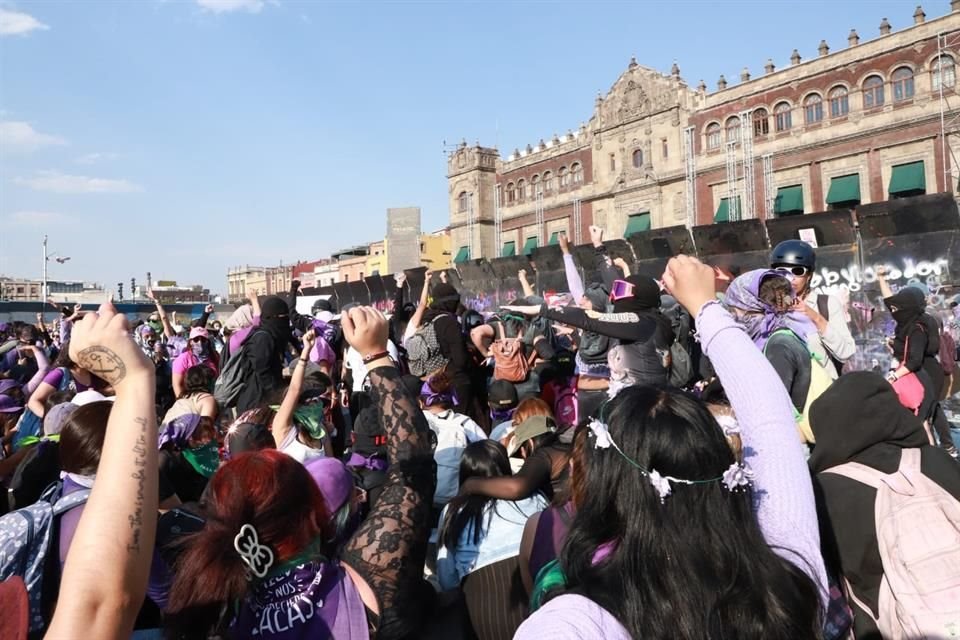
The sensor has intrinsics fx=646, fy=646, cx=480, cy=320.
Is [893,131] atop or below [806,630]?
atop

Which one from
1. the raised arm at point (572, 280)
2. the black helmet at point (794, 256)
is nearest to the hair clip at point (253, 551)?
the black helmet at point (794, 256)

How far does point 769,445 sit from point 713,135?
130 feet

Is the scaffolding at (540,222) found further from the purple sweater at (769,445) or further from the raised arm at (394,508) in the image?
the purple sweater at (769,445)

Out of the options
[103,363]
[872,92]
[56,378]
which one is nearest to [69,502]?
A: [103,363]

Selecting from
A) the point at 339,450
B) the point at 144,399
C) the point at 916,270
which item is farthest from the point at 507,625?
the point at 916,270

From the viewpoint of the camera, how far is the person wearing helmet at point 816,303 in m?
3.92

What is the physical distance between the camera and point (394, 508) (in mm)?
2174

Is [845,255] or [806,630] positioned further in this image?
[845,255]

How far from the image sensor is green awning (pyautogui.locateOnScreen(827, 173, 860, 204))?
32.5 m

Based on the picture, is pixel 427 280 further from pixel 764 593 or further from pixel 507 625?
pixel 764 593

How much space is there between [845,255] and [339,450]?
10259 mm


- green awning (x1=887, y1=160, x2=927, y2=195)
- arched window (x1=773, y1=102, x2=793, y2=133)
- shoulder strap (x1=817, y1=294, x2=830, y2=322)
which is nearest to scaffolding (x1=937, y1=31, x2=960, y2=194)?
green awning (x1=887, y1=160, x2=927, y2=195)

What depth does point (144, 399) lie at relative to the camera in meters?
1.36

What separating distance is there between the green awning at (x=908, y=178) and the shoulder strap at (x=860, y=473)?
34.2m
